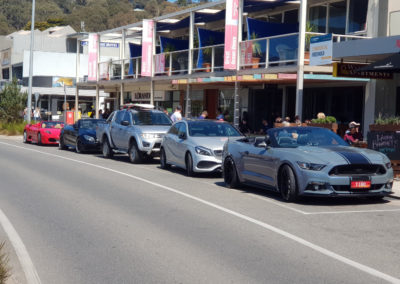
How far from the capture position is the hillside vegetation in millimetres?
117750

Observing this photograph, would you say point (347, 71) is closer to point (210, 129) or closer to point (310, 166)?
point (210, 129)

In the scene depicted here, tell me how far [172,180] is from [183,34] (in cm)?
2376

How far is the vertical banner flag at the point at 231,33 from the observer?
83.7 ft

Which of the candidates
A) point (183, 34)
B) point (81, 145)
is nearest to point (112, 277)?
point (81, 145)

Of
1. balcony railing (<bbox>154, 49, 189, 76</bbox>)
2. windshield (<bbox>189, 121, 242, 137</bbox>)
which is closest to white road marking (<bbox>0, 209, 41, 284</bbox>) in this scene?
windshield (<bbox>189, 121, 242, 137</bbox>)

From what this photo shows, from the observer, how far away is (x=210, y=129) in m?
16.8

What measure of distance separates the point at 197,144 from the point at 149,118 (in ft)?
18.5

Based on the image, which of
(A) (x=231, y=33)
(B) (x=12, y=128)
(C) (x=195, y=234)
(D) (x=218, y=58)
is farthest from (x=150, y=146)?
(B) (x=12, y=128)

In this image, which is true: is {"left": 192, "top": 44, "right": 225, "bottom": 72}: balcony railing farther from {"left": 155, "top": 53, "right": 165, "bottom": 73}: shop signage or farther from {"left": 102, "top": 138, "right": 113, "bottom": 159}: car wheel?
{"left": 102, "top": 138, "right": 113, "bottom": 159}: car wheel

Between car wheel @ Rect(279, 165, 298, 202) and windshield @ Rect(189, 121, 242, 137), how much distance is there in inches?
205

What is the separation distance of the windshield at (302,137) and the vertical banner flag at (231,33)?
44.2 feet

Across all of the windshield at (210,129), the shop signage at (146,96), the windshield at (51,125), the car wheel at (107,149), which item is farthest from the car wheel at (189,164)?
the shop signage at (146,96)

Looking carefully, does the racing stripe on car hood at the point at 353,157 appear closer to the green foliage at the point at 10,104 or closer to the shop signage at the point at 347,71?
the shop signage at the point at 347,71

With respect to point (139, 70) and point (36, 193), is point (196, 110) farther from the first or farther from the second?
point (36, 193)
